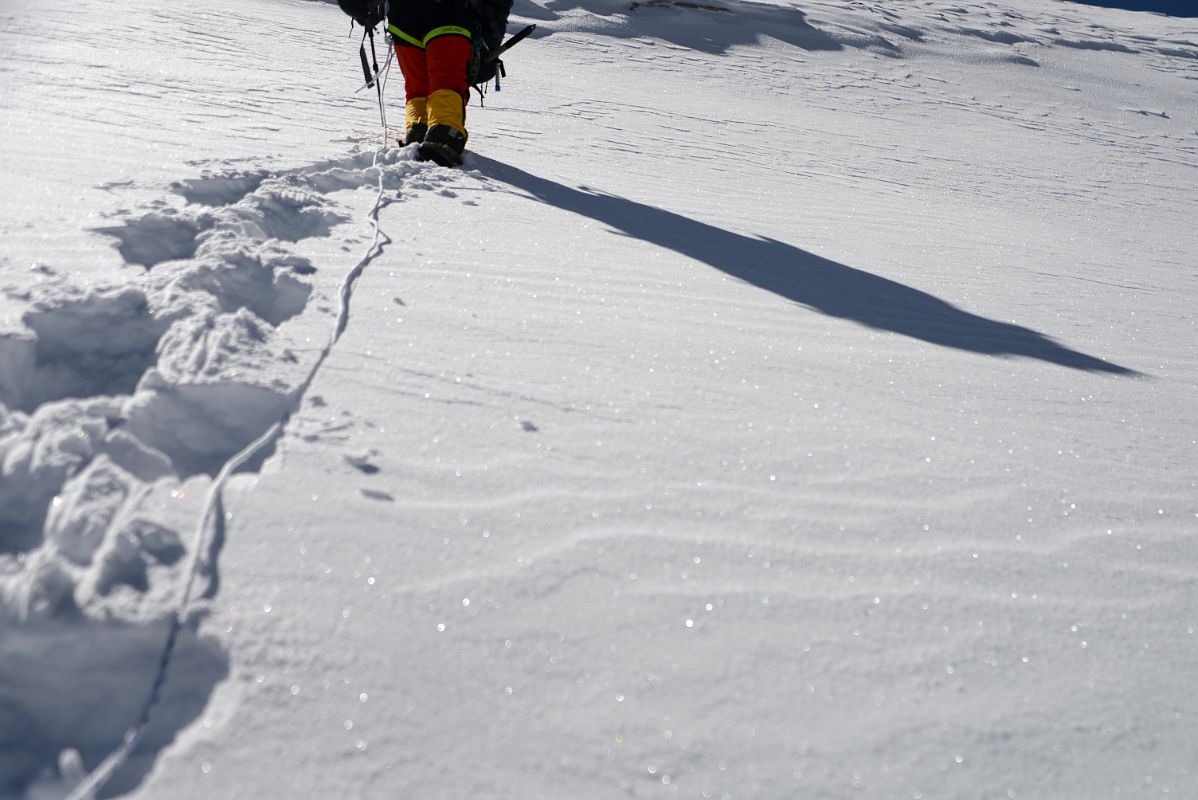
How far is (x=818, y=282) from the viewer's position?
3035 millimetres

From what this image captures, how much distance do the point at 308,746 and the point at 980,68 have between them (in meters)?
13.3

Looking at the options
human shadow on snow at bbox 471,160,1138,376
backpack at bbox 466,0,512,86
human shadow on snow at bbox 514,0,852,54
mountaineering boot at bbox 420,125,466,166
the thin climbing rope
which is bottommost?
the thin climbing rope

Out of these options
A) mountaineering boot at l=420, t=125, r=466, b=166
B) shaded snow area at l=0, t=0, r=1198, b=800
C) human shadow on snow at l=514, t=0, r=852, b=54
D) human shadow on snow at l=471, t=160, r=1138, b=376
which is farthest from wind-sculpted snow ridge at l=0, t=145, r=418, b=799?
human shadow on snow at l=514, t=0, r=852, b=54

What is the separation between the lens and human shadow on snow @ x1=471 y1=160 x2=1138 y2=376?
2633 millimetres

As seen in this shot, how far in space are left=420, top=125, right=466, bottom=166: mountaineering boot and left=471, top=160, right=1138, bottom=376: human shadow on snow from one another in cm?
18

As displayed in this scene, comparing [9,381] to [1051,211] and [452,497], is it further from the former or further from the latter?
[1051,211]

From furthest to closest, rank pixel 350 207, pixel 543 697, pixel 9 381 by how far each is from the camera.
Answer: pixel 350 207 → pixel 9 381 → pixel 543 697

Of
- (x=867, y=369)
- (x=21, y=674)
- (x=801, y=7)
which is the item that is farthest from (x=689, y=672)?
(x=801, y=7)

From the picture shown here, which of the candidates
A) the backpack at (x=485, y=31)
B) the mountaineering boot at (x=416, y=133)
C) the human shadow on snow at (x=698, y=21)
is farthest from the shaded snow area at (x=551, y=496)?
the human shadow on snow at (x=698, y=21)

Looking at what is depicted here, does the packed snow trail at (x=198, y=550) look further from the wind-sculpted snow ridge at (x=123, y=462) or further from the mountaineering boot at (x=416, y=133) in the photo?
the mountaineering boot at (x=416, y=133)

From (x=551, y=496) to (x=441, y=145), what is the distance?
2810mm

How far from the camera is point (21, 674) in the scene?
3.50ft

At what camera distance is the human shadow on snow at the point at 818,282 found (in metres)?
2.63

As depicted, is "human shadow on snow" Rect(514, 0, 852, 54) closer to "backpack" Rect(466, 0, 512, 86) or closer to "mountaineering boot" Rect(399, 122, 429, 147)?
"backpack" Rect(466, 0, 512, 86)
